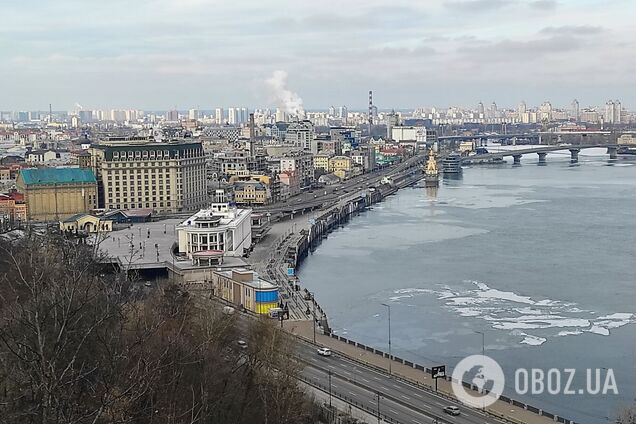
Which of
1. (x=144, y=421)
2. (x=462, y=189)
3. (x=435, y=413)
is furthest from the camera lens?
(x=462, y=189)

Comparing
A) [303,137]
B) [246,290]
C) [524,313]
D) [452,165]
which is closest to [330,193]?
[303,137]

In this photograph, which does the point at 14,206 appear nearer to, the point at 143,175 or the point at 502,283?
the point at 143,175

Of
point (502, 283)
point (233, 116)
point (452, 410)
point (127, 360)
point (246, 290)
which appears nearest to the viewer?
point (127, 360)

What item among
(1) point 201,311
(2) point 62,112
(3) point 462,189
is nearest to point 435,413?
(1) point 201,311

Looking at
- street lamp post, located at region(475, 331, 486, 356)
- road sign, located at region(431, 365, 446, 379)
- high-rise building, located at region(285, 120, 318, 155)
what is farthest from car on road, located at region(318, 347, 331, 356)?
high-rise building, located at region(285, 120, 318, 155)

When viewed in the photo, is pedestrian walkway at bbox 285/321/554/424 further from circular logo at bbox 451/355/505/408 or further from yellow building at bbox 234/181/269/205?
yellow building at bbox 234/181/269/205

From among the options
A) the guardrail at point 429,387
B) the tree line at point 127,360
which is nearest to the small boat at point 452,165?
the guardrail at point 429,387

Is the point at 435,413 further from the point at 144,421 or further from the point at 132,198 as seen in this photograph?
the point at 132,198
